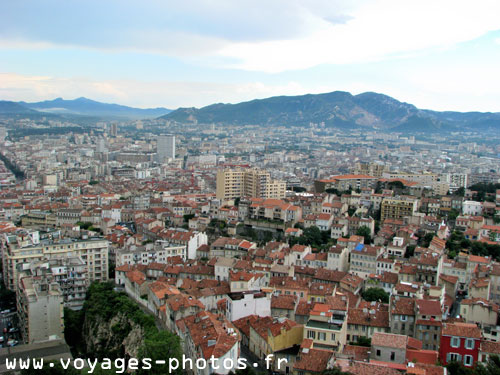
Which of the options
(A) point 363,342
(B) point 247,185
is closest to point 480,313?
(A) point 363,342

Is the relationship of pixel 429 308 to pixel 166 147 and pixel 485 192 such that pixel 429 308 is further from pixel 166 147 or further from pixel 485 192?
pixel 166 147

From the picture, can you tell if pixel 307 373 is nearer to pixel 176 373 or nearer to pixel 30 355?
pixel 176 373

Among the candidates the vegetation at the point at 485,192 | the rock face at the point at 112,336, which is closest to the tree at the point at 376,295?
the rock face at the point at 112,336

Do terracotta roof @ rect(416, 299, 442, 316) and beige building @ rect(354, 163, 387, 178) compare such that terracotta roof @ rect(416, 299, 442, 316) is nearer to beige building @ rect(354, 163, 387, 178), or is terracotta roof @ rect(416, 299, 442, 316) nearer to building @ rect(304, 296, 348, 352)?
building @ rect(304, 296, 348, 352)

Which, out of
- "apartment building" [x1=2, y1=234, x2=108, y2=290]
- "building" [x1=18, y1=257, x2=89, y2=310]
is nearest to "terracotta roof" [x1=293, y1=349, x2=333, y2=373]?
"building" [x1=18, y1=257, x2=89, y2=310]

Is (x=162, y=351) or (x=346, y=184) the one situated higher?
(x=346, y=184)

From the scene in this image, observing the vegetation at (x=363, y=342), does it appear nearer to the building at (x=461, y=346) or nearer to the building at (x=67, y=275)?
the building at (x=461, y=346)

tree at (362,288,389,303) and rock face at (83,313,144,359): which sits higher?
tree at (362,288,389,303)
